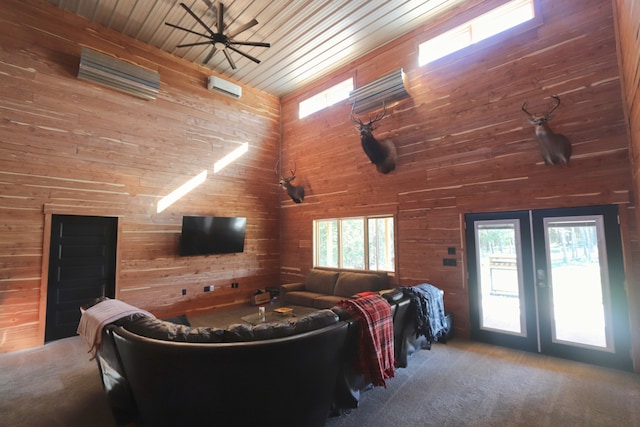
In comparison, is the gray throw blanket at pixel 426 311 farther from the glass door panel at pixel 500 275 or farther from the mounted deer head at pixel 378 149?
the mounted deer head at pixel 378 149

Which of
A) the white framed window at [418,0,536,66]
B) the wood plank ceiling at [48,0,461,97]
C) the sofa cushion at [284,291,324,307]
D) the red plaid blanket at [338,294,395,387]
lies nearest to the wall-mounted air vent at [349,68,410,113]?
the white framed window at [418,0,536,66]

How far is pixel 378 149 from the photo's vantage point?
5387mm

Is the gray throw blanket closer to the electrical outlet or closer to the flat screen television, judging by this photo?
the electrical outlet

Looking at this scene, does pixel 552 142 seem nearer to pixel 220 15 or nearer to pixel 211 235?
pixel 220 15

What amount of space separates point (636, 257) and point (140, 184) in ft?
23.5

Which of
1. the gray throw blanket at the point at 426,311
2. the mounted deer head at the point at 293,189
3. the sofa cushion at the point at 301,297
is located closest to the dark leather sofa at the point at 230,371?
the gray throw blanket at the point at 426,311

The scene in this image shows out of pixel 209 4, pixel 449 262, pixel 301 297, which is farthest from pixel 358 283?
pixel 209 4

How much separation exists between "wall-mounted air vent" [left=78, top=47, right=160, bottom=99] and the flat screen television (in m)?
2.38

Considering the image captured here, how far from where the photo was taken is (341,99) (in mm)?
6641

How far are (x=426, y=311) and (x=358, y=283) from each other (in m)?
2.00

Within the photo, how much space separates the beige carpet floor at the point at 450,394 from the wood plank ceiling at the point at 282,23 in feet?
16.9

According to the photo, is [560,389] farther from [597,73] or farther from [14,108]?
[14,108]

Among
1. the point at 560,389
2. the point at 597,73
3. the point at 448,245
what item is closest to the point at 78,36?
the point at 448,245

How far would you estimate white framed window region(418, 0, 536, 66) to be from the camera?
14.7 feet
